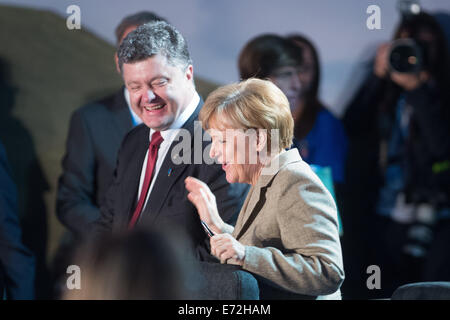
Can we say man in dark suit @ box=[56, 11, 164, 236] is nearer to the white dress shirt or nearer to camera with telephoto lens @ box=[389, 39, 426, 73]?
the white dress shirt

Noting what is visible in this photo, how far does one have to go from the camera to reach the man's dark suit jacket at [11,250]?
240 cm

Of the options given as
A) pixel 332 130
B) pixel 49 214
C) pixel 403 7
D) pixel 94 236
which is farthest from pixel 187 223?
pixel 403 7

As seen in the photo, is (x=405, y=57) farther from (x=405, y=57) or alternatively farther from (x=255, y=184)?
(x=255, y=184)

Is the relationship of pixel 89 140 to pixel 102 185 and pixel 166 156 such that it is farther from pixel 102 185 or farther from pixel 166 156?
pixel 166 156

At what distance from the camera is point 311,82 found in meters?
2.67

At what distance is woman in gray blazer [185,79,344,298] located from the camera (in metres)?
1.49

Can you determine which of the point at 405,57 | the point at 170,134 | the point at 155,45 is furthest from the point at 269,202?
the point at 405,57

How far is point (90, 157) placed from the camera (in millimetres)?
2430

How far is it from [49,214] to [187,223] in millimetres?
1350

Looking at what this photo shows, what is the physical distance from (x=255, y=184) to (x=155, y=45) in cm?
55

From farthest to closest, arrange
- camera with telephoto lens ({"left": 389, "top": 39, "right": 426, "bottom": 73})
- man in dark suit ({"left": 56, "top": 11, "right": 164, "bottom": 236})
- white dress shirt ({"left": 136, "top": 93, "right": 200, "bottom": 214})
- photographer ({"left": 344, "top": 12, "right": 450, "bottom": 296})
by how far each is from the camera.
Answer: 1. photographer ({"left": 344, "top": 12, "right": 450, "bottom": 296})
2. camera with telephoto lens ({"left": 389, "top": 39, "right": 426, "bottom": 73})
3. man in dark suit ({"left": 56, "top": 11, "right": 164, "bottom": 236})
4. white dress shirt ({"left": 136, "top": 93, "right": 200, "bottom": 214})

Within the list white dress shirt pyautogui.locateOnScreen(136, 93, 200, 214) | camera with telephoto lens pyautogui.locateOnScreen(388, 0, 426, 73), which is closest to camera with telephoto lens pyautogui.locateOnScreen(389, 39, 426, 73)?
camera with telephoto lens pyautogui.locateOnScreen(388, 0, 426, 73)

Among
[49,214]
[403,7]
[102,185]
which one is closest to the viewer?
[102,185]
